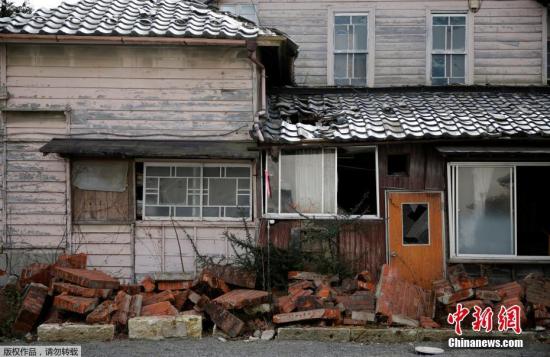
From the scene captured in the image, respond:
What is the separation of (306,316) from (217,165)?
375 cm

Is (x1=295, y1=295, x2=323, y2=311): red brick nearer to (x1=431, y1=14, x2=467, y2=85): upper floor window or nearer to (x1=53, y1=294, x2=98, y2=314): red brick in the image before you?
(x1=53, y1=294, x2=98, y2=314): red brick

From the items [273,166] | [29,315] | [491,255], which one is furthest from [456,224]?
[29,315]

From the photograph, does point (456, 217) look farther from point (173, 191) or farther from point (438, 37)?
point (173, 191)

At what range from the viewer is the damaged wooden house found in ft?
35.3

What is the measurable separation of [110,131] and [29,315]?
3.84m

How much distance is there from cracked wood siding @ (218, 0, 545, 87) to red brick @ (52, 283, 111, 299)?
7.36m

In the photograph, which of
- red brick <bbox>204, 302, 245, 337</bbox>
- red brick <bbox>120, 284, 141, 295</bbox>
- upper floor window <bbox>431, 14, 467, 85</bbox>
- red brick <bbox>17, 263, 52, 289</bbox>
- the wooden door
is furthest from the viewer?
upper floor window <bbox>431, 14, 467, 85</bbox>

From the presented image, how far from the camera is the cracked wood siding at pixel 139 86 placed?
1085 cm

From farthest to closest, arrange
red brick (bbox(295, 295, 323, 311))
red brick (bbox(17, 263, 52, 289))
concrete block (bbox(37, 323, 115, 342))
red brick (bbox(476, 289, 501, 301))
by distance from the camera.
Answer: red brick (bbox(17, 263, 52, 289)) → red brick (bbox(476, 289, 501, 301)) → red brick (bbox(295, 295, 323, 311)) → concrete block (bbox(37, 323, 115, 342))

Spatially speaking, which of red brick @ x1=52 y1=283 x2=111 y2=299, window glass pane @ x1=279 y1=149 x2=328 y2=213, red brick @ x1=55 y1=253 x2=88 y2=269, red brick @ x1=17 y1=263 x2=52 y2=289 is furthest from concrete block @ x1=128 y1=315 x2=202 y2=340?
window glass pane @ x1=279 y1=149 x2=328 y2=213

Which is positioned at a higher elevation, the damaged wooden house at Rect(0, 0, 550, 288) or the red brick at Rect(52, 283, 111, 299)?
the damaged wooden house at Rect(0, 0, 550, 288)

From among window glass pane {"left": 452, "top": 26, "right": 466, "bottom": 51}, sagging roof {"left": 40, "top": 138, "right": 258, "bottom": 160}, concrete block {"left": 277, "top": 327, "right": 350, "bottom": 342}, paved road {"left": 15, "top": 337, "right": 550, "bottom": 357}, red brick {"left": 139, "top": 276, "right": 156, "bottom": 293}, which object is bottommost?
paved road {"left": 15, "top": 337, "right": 550, "bottom": 357}

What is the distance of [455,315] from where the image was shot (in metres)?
9.24

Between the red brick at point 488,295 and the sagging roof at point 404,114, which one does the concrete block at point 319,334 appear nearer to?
the red brick at point 488,295
